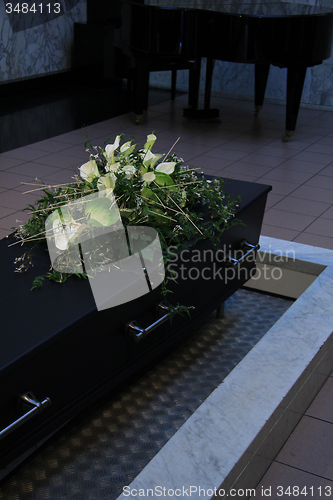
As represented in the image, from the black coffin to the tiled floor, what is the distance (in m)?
0.53

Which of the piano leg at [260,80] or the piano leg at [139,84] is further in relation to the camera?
the piano leg at [260,80]

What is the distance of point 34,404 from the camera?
48.6 inches

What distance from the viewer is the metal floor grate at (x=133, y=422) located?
150cm

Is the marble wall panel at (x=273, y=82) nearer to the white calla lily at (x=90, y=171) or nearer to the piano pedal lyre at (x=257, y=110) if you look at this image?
the piano pedal lyre at (x=257, y=110)

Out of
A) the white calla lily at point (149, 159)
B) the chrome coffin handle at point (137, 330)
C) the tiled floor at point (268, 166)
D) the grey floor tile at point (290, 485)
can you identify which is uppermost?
the white calla lily at point (149, 159)

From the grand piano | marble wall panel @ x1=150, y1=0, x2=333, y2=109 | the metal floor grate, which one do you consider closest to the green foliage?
the metal floor grate

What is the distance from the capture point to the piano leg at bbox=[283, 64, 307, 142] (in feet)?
15.8

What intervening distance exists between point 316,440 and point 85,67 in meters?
6.39

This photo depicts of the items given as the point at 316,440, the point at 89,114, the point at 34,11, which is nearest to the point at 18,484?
the point at 316,440

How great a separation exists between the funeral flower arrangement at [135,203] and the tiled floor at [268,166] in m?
0.37

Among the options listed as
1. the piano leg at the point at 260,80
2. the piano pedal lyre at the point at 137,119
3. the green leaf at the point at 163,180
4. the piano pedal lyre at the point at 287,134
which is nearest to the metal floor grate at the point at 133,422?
the green leaf at the point at 163,180

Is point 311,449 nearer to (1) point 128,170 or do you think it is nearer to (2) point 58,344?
(2) point 58,344

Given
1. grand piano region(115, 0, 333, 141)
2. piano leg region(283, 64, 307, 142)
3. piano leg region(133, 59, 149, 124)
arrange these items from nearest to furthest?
grand piano region(115, 0, 333, 141), piano leg region(283, 64, 307, 142), piano leg region(133, 59, 149, 124)

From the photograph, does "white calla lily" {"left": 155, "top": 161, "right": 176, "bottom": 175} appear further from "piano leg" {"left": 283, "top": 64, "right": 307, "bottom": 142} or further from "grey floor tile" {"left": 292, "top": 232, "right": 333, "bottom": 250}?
"piano leg" {"left": 283, "top": 64, "right": 307, "bottom": 142}
